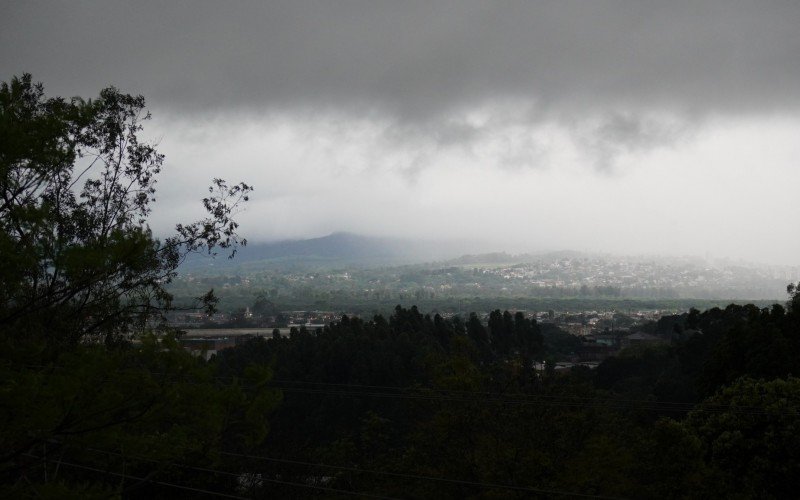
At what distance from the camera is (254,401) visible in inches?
281

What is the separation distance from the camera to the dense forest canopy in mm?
6367

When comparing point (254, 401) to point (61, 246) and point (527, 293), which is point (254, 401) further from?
point (527, 293)

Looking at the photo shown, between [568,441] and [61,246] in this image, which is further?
[568,441]

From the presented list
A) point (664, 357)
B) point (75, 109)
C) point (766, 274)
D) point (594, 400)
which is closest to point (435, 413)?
point (594, 400)

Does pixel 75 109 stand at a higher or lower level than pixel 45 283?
higher

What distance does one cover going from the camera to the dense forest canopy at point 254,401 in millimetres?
6367

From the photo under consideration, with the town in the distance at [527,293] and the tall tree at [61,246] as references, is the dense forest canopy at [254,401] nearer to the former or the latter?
the tall tree at [61,246]

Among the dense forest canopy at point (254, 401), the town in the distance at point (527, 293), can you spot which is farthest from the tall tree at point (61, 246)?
the town in the distance at point (527, 293)

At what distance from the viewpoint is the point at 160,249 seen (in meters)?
13.8

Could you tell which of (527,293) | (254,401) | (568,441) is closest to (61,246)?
(254,401)

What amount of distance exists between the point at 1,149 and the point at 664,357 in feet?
130

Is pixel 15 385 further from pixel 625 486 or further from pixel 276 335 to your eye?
pixel 276 335

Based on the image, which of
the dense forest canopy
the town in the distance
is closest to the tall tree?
the dense forest canopy

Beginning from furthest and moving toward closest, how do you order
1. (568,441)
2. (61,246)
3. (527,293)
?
(527,293), (568,441), (61,246)
